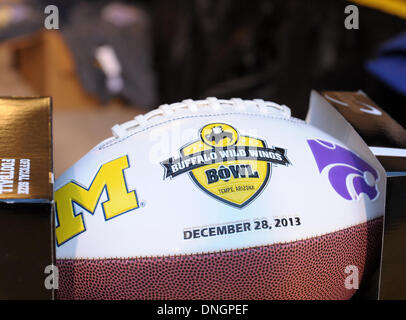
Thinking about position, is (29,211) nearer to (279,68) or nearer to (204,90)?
(279,68)

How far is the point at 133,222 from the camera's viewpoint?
0.85 m

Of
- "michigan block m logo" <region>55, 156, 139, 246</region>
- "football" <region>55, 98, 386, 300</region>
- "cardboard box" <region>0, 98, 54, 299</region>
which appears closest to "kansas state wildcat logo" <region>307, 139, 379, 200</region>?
"football" <region>55, 98, 386, 300</region>

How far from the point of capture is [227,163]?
889 mm

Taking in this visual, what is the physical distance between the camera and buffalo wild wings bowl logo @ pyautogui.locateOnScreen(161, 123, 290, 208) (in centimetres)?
87

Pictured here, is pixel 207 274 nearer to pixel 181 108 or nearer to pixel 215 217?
pixel 215 217

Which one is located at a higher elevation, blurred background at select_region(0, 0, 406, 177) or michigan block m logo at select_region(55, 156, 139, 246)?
blurred background at select_region(0, 0, 406, 177)

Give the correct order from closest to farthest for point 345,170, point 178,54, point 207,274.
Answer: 1. point 207,274
2. point 345,170
3. point 178,54

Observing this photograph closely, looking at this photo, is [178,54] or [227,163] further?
[178,54]

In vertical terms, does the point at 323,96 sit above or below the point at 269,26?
below

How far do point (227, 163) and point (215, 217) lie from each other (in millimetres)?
92

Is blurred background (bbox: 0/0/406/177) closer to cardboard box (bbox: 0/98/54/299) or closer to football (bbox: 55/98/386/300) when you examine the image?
football (bbox: 55/98/386/300)

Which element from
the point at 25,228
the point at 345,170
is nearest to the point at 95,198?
the point at 25,228
